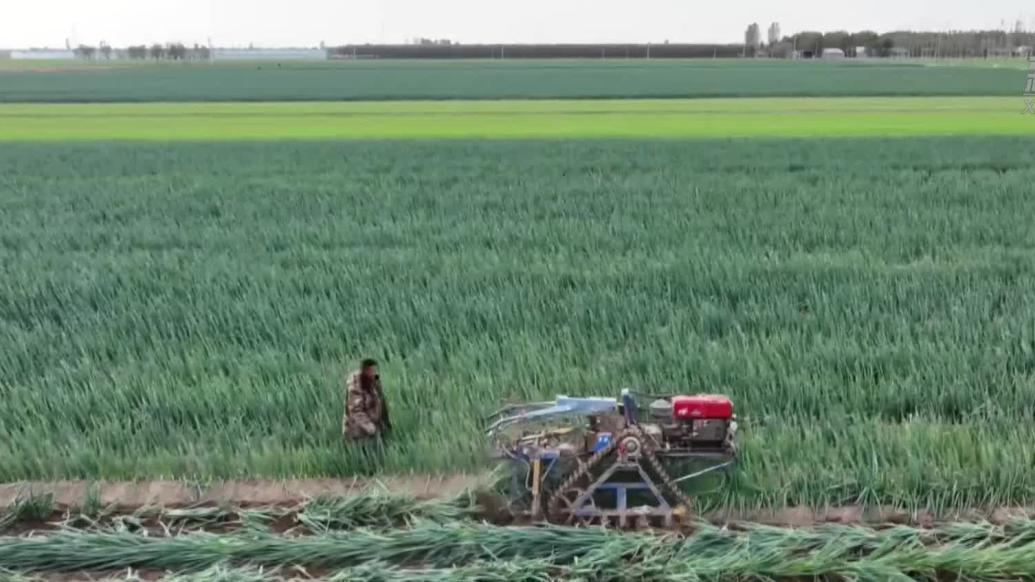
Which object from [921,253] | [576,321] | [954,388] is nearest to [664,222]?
[921,253]

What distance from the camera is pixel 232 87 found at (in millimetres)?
42031

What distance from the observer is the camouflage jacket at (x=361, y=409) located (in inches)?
125

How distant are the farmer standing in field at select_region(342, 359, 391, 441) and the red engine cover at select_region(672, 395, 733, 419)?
3.28 ft

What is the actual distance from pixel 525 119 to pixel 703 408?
20.7 m

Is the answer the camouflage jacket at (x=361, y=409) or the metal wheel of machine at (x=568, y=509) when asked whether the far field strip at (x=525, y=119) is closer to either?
the camouflage jacket at (x=361, y=409)

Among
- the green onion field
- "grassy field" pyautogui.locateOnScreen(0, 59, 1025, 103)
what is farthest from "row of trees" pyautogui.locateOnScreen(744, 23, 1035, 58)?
the green onion field

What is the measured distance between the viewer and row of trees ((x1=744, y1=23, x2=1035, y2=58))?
99.6 meters

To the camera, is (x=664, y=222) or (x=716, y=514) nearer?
(x=716, y=514)

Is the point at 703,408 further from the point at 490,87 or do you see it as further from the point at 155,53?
the point at 155,53

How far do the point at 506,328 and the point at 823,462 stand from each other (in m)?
1.95

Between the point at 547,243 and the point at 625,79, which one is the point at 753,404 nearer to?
the point at 547,243

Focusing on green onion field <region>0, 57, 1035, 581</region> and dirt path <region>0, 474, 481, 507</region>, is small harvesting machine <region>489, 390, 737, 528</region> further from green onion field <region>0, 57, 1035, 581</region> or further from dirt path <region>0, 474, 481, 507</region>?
dirt path <region>0, 474, 481, 507</region>

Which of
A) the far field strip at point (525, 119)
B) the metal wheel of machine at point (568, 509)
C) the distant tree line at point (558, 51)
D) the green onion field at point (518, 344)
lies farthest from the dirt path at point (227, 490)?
the distant tree line at point (558, 51)

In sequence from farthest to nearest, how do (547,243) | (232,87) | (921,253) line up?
(232,87) < (547,243) < (921,253)
